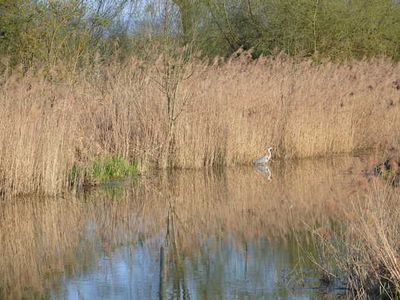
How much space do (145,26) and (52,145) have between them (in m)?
5.56

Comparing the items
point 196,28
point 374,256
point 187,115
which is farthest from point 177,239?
point 196,28

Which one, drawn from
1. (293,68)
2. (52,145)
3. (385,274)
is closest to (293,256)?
(385,274)

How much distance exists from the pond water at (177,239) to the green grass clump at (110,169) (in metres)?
0.30

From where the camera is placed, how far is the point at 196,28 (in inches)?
895

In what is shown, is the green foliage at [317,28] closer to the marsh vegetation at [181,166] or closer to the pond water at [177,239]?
the marsh vegetation at [181,166]

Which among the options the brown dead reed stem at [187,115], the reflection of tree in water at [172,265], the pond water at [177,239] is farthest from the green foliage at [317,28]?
the reflection of tree in water at [172,265]

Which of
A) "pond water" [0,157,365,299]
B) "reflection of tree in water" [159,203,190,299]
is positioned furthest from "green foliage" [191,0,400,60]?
"reflection of tree in water" [159,203,190,299]

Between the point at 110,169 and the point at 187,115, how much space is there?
1.91 meters

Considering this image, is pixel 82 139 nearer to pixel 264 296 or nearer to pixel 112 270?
pixel 112 270

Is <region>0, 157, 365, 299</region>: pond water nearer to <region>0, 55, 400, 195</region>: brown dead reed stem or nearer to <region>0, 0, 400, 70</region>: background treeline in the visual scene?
<region>0, 55, 400, 195</region>: brown dead reed stem

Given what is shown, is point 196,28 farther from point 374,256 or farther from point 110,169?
point 374,256

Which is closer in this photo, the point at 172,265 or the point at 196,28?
the point at 172,265

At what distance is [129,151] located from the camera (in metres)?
13.3

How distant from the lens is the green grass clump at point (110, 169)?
1224 cm
